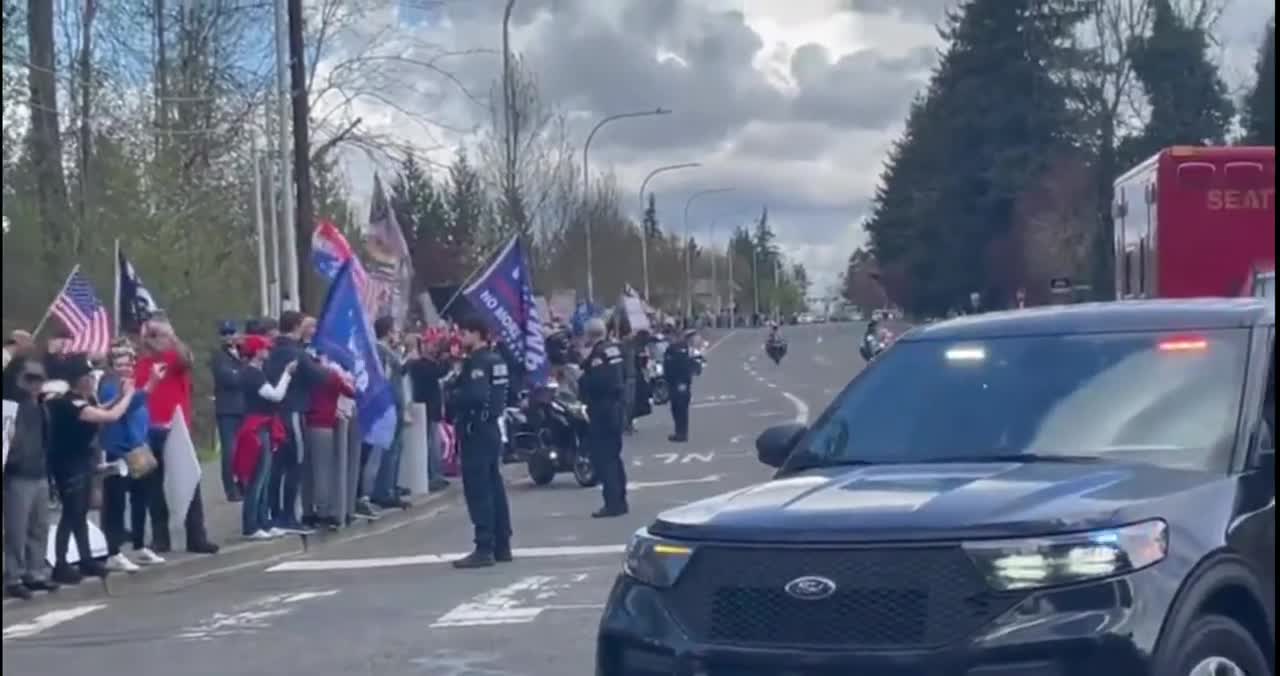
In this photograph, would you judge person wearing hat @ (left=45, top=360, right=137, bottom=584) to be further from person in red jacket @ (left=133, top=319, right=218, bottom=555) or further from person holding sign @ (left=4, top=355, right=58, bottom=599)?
person in red jacket @ (left=133, top=319, right=218, bottom=555)

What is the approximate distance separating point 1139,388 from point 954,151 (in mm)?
70479

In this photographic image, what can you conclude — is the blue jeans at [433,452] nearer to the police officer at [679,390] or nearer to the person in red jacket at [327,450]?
the person in red jacket at [327,450]

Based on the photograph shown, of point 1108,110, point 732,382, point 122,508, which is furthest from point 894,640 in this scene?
point 1108,110

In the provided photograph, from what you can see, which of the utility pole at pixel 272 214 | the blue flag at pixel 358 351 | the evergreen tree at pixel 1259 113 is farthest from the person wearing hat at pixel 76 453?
the evergreen tree at pixel 1259 113

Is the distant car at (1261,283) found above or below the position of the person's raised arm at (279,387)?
above

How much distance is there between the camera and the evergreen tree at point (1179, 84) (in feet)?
211

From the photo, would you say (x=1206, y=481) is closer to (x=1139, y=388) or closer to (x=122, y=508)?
(x=1139, y=388)

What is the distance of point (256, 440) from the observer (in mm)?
17641

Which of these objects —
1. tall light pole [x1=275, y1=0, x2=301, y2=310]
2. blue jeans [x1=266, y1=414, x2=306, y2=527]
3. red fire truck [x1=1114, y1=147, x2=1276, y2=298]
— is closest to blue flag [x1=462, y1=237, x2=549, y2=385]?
tall light pole [x1=275, y1=0, x2=301, y2=310]

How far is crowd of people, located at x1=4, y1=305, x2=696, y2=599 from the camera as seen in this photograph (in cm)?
1466

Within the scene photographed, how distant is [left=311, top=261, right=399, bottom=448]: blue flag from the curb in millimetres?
928

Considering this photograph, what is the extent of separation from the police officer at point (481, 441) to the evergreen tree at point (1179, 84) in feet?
168

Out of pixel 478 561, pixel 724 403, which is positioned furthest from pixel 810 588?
pixel 724 403

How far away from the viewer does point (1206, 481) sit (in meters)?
6.81
